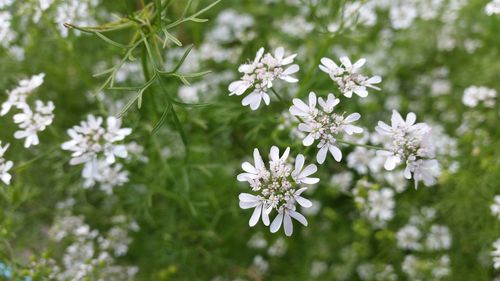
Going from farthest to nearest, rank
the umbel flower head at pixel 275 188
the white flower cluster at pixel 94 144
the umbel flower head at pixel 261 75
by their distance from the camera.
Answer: the white flower cluster at pixel 94 144 → the umbel flower head at pixel 261 75 → the umbel flower head at pixel 275 188

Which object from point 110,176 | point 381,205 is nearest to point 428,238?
point 381,205

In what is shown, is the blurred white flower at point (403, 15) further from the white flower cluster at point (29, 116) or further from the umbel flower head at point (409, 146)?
the white flower cluster at point (29, 116)

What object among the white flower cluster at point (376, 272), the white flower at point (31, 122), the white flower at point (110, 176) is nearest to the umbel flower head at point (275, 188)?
the white flower at point (110, 176)

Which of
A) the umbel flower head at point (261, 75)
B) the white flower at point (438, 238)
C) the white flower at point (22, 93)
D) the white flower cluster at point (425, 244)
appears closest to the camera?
the umbel flower head at point (261, 75)

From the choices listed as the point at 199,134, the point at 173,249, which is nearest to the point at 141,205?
the point at 173,249

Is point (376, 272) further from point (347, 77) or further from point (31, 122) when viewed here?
point (31, 122)

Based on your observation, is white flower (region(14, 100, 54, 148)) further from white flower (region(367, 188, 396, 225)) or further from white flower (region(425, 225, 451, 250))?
white flower (region(425, 225, 451, 250))
